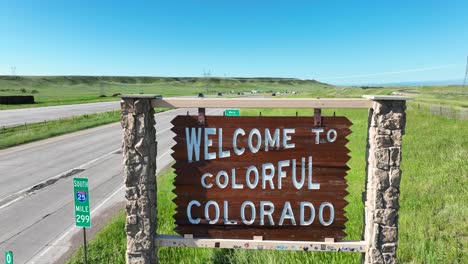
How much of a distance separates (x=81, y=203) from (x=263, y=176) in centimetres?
306

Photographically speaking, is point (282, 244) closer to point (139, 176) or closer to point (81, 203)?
point (139, 176)

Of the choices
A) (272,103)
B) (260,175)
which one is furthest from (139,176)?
(272,103)

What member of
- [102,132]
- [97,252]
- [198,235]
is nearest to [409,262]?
[198,235]

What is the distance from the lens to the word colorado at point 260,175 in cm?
437

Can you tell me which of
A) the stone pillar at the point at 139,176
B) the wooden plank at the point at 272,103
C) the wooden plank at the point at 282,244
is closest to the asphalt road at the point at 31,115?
the stone pillar at the point at 139,176

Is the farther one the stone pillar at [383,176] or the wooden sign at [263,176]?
the wooden sign at [263,176]

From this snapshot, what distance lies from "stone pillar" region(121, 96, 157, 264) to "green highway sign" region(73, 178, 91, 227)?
4.04 ft

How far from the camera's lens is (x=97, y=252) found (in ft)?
21.8

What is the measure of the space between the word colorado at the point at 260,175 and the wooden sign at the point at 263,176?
0.01m

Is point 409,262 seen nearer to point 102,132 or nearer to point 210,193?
point 210,193

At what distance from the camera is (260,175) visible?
14.5 feet

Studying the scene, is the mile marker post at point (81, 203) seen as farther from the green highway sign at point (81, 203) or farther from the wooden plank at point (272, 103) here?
the wooden plank at point (272, 103)

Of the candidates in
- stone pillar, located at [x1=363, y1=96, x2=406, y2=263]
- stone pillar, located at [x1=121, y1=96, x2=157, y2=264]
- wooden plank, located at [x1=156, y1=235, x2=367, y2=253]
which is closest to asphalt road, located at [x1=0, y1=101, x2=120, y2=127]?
stone pillar, located at [x1=121, y1=96, x2=157, y2=264]

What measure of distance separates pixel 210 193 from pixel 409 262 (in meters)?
3.69
